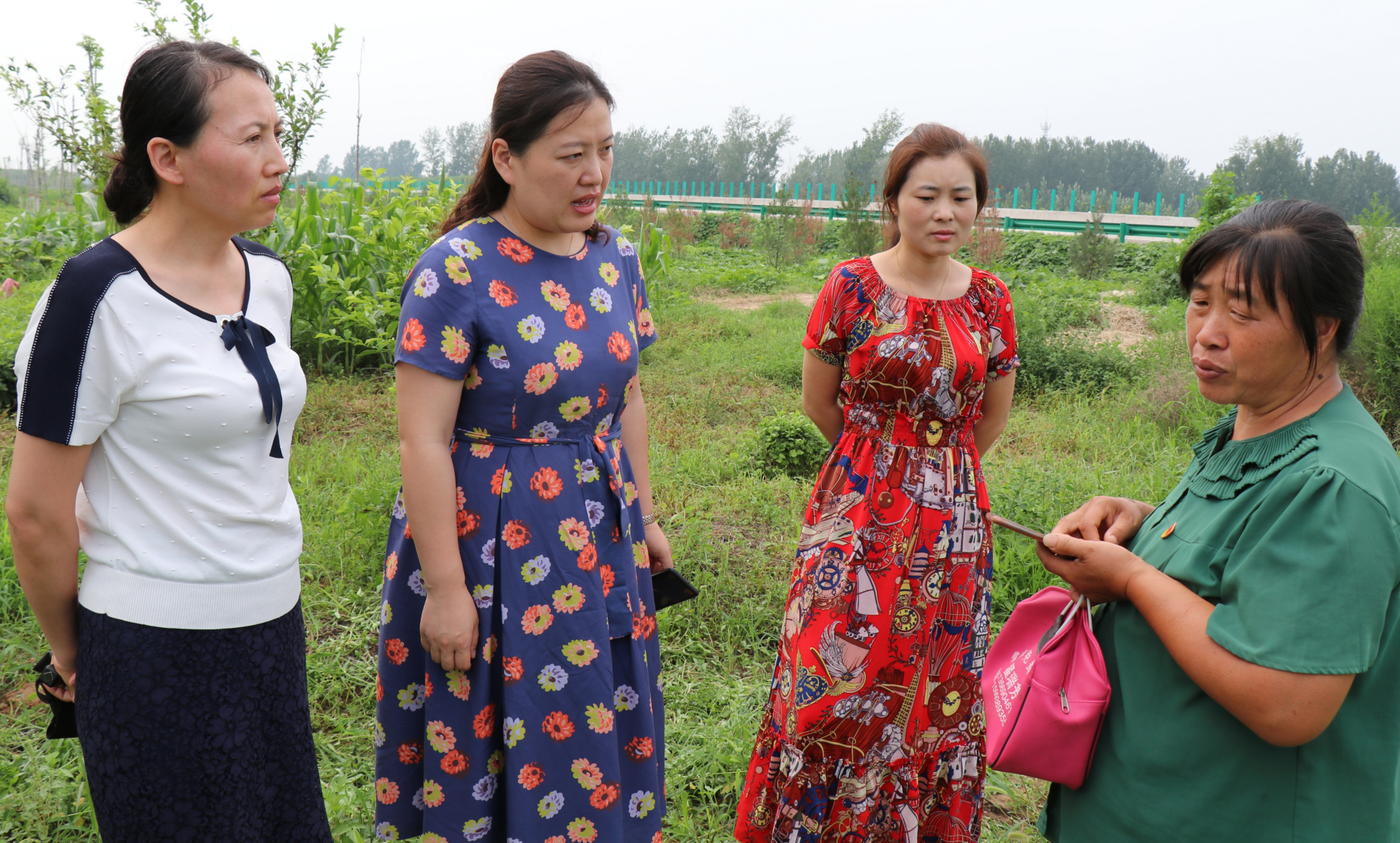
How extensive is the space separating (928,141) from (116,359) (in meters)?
1.82

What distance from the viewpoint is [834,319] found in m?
2.28

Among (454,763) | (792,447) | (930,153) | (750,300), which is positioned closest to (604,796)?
(454,763)

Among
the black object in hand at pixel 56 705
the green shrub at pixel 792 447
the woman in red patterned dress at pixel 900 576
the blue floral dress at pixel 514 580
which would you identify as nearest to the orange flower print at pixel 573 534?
the blue floral dress at pixel 514 580

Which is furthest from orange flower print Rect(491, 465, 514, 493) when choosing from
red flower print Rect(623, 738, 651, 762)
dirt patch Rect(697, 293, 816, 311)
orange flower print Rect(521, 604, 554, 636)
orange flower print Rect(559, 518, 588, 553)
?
dirt patch Rect(697, 293, 816, 311)

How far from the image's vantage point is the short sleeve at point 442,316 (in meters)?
1.58

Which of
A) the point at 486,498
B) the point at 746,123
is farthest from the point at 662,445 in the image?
the point at 746,123

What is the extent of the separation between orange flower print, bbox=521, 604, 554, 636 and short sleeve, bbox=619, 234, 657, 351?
57 cm

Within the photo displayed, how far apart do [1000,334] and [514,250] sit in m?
1.25

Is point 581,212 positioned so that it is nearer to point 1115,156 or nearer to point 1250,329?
point 1250,329

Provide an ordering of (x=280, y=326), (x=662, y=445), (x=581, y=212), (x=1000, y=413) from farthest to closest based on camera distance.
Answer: (x=662, y=445) → (x=1000, y=413) → (x=581, y=212) → (x=280, y=326)

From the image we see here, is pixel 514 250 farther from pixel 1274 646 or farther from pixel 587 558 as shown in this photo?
pixel 1274 646

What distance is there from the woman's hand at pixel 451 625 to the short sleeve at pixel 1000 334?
1397 mm

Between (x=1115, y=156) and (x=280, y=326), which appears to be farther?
(x=1115, y=156)

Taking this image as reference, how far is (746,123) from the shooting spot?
52812 millimetres
